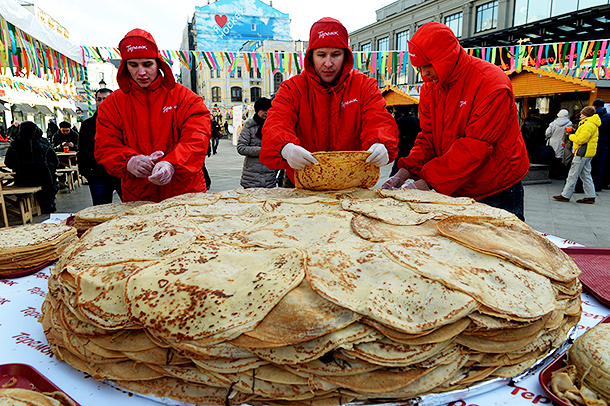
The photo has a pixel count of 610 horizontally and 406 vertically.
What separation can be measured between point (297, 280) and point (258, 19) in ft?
163

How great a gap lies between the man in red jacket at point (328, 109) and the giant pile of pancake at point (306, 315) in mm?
902

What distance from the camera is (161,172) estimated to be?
193cm

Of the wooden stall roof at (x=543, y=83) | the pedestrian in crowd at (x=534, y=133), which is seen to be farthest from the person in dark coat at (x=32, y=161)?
the wooden stall roof at (x=543, y=83)

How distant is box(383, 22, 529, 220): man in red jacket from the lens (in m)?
1.92

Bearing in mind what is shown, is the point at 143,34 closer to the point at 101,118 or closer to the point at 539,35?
the point at 101,118

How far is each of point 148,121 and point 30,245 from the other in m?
0.92

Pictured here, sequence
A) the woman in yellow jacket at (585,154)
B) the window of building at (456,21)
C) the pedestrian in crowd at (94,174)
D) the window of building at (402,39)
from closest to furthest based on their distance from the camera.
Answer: the pedestrian in crowd at (94,174)
the woman in yellow jacket at (585,154)
the window of building at (456,21)
the window of building at (402,39)

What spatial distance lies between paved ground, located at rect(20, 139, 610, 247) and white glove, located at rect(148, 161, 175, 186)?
4573mm

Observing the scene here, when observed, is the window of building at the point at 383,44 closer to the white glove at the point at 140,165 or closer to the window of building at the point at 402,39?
the window of building at the point at 402,39

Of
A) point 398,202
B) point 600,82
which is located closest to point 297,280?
point 398,202

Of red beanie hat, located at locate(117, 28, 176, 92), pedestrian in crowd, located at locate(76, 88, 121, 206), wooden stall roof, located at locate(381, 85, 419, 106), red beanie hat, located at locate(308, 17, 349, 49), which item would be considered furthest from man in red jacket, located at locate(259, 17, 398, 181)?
wooden stall roof, located at locate(381, 85, 419, 106)

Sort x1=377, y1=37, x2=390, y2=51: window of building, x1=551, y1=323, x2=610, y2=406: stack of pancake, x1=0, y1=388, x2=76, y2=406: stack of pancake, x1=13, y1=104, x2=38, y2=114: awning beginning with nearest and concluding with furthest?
x1=0, y1=388, x2=76, y2=406: stack of pancake → x1=551, y1=323, x2=610, y2=406: stack of pancake → x1=13, y1=104, x2=38, y2=114: awning → x1=377, y1=37, x2=390, y2=51: window of building

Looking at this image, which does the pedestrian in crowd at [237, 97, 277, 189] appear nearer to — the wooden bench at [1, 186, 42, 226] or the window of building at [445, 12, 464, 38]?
the wooden bench at [1, 186, 42, 226]

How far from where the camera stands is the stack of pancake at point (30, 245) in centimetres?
179
